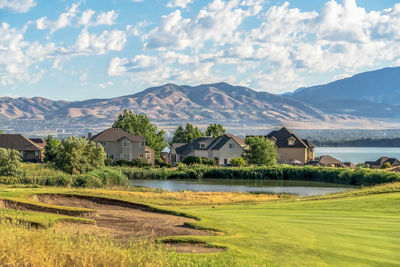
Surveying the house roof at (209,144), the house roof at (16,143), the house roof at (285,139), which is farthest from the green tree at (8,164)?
the house roof at (285,139)

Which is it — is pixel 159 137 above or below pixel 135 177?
above

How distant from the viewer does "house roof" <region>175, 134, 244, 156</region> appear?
318 ft

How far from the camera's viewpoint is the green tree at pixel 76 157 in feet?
186

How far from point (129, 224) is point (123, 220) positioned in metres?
0.66

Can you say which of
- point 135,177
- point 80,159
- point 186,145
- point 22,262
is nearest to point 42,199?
point 22,262

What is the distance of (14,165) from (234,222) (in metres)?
37.0

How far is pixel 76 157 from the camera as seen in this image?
187 ft

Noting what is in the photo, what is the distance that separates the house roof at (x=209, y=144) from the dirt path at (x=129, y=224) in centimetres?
7755

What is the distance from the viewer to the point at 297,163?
94.7m

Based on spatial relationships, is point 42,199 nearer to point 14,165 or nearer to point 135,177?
point 14,165

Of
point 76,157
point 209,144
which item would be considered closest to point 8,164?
point 76,157

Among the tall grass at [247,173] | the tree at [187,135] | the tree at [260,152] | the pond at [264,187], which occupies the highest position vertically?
the tree at [187,135]

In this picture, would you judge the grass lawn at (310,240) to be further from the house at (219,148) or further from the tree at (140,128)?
the tree at (140,128)

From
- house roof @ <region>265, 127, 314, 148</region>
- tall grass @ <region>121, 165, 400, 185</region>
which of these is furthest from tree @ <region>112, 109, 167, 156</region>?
tall grass @ <region>121, 165, 400, 185</region>
